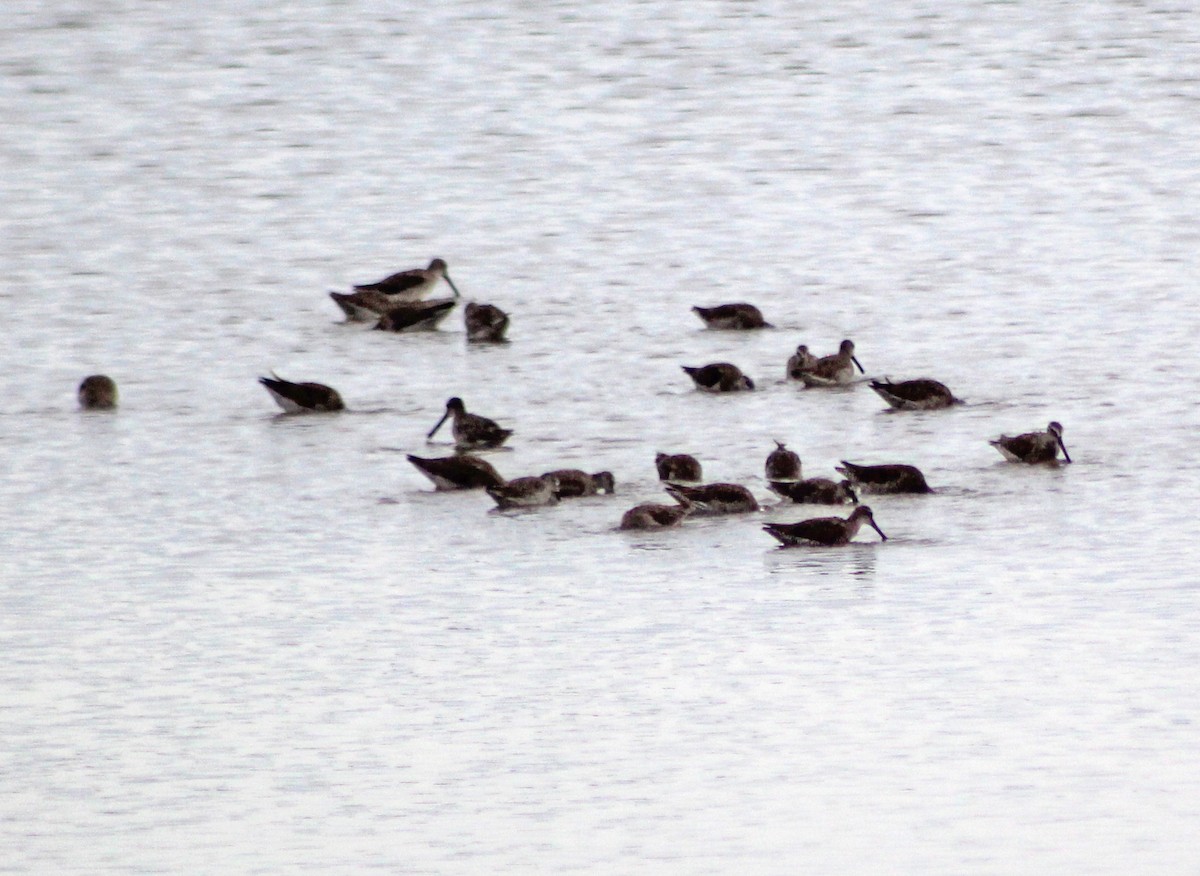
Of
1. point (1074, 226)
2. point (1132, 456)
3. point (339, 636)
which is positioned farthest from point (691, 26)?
point (339, 636)

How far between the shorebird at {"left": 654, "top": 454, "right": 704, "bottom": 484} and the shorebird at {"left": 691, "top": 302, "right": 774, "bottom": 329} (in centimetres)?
468

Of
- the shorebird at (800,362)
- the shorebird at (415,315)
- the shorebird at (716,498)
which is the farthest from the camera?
the shorebird at (415,315)

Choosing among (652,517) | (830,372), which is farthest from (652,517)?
(830,372)

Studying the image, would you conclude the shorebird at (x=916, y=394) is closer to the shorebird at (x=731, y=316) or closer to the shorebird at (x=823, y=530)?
the shorebird at (x=731, y=316)

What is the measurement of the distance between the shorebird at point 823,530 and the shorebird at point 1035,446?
175 cm

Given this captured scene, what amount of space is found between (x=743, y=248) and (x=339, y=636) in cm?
1139

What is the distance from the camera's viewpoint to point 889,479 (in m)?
13.5

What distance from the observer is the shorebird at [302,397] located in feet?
52.4

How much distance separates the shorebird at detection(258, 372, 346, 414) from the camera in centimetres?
1598

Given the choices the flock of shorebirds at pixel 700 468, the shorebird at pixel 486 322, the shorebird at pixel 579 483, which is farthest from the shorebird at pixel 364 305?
the shorebird at pixel 579 483

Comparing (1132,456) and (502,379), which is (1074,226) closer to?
(502,379)

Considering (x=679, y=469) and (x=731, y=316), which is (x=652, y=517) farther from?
(x=731, y=316)

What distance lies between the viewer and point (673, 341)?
716 inches

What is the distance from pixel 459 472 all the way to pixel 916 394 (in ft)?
10.6
